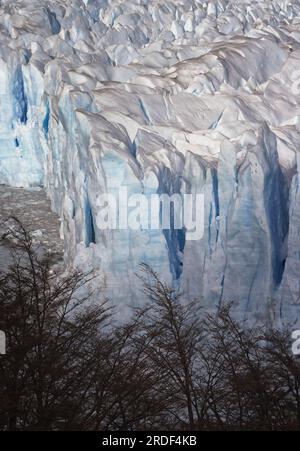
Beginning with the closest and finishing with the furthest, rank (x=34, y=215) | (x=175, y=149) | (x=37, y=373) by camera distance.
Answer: (x=37, y=373) → (x=175, y=149) → (x=34, y=215)

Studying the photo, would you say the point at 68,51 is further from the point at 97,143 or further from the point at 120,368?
the point at 120,368

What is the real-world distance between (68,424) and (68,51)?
17.0 metres

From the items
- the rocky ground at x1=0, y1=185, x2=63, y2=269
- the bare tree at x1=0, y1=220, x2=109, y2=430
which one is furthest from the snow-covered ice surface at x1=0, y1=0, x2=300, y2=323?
the bare tree at x1=0, y1=220, x2=109, y2=430

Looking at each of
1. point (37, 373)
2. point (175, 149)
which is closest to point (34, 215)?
point (175, 149)

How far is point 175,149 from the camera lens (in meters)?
15.8

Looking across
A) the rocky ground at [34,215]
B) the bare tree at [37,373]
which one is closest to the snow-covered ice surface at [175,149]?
→ the rocky ground at [34,215]

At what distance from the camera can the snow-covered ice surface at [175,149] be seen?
1468 centimetres

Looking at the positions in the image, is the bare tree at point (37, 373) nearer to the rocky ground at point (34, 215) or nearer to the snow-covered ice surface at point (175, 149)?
the snow-covered ice surface at point (175, 149)

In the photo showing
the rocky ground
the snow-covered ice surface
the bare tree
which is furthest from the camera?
the rocky ground

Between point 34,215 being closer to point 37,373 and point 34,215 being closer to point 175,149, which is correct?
point 175,149

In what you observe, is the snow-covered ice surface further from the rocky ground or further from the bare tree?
the bare tree

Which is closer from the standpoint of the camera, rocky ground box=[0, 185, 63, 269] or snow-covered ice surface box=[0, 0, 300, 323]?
snow-covered ice surface box=[0, 0, 300, 323]

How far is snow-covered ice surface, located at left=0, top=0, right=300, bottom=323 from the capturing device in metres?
14.7
